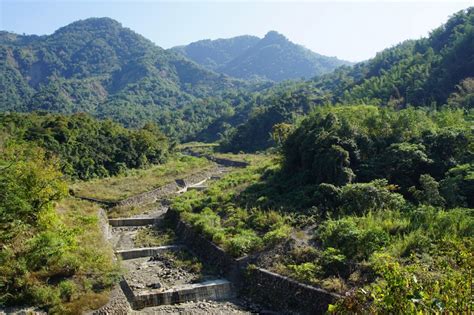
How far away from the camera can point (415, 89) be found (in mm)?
51375

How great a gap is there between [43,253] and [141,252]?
6.54m

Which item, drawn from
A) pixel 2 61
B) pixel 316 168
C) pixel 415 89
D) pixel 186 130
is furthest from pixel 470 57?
pixel 2 61

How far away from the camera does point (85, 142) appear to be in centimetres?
3784

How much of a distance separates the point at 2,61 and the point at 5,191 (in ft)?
578

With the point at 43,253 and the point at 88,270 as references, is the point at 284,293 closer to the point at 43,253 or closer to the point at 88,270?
the point at 88,270

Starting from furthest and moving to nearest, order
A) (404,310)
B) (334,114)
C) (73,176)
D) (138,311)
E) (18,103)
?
(18,103) < (73,176) < (334,114) < (138,311) < (404,310)

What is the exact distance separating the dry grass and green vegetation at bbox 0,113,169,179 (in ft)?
5.54

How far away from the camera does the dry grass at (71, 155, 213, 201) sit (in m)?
29.9

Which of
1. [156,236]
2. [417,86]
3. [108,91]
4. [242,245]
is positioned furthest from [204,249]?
[108,91]

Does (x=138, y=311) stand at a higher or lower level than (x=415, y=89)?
lower

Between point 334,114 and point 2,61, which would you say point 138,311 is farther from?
point 2,61

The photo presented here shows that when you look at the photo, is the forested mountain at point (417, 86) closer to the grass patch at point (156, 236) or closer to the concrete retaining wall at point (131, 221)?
the concrete retaining wall at point (131, 221)

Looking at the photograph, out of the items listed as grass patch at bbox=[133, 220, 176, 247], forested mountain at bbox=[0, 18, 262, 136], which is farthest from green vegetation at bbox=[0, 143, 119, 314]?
forested mountain at bbox=[0, 18, 262, 136]

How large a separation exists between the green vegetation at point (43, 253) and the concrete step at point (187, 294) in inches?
58.7
